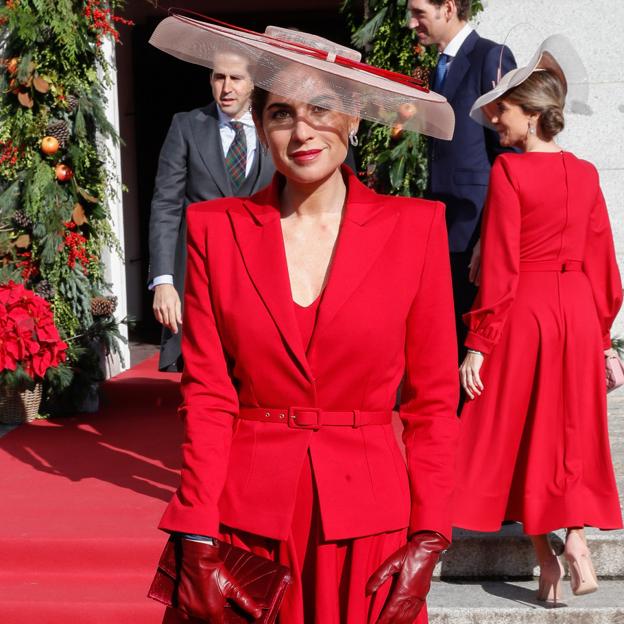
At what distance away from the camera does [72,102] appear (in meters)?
7.03

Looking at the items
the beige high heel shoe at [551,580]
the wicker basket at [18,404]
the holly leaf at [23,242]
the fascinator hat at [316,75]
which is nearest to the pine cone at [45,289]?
the holly leaf at [23,242]

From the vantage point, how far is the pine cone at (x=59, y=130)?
6973 millimetres

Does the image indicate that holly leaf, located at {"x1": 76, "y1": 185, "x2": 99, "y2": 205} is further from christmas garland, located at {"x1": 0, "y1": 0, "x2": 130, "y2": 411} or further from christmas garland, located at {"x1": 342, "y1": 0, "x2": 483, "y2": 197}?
christmas garland, located at {"x1": 342, "y1": 0, "x2": 483, "y2": 197}

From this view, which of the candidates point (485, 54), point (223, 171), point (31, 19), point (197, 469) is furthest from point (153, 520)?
point (31, 19)

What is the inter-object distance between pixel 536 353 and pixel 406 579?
7.17ft

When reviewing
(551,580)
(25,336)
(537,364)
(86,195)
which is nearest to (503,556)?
(551,580)

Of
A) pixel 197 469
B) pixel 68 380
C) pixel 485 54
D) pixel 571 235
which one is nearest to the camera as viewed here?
pixel 197 469

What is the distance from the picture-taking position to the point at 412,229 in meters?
2.33

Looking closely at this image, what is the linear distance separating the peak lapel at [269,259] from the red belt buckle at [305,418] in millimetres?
66

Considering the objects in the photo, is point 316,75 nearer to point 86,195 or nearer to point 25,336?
point 25,336

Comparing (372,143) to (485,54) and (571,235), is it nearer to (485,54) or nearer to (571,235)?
(485,54)

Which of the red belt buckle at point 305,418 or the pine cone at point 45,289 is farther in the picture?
the pine cone at point 45,289

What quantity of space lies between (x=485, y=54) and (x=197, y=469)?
2.94 metres

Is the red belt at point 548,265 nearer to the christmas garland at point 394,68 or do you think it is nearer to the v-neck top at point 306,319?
the v-neck top at point 306,319
